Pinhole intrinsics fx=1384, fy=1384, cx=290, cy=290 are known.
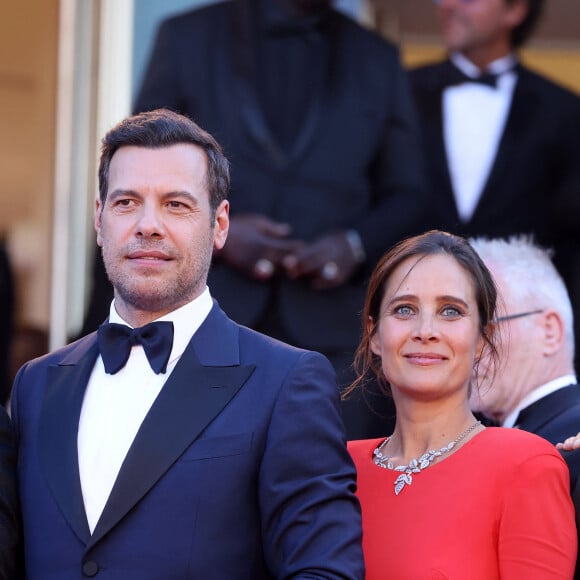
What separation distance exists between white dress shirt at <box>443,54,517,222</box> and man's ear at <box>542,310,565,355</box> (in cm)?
130

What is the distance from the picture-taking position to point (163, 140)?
9.78ft

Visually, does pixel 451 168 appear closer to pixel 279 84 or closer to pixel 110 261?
pixel 279 84

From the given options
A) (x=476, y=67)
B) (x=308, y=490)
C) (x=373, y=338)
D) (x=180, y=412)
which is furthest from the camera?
(x=476, y=67)

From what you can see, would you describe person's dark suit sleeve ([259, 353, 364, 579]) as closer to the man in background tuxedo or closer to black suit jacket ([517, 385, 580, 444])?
black suit jacket ([517, 385, 580, 444])

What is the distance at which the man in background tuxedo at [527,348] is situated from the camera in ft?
→ 12.1

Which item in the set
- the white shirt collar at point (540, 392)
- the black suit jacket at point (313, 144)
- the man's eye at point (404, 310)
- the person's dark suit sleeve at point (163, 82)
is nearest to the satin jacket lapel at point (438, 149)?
the black suit jacket at point (313, 144)

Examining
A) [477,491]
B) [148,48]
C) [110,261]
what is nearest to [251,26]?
[148,48]

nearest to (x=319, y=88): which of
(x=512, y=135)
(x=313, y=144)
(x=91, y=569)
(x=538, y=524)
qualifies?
(x=313, y=144)

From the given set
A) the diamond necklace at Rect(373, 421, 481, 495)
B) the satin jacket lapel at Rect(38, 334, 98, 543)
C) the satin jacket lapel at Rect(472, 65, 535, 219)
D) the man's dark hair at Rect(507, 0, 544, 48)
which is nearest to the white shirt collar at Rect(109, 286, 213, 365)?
the satin jacket lapel at Rect(38, 334, 98, 543)

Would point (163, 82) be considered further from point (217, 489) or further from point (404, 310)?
point (217, 489)

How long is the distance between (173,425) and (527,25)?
10.4 feet

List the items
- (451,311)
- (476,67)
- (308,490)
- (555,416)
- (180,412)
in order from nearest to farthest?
(308,490) < (180,412) < (451,311) < (555,416) < (476,67)

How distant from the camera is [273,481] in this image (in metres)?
2.68

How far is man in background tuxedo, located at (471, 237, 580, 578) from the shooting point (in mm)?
3701
